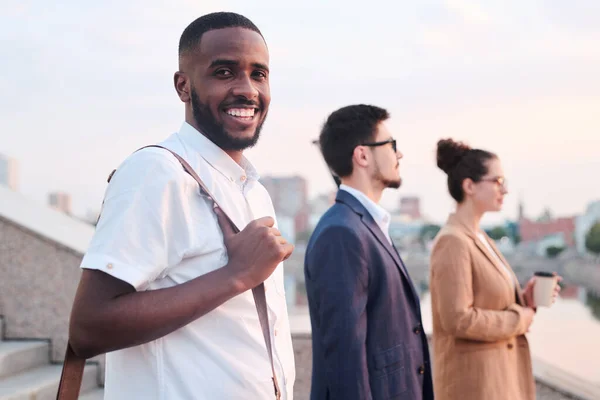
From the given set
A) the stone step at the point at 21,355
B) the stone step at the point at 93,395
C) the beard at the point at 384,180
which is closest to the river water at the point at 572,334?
the stone step at the point at 93,395

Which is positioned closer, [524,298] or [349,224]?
[349,224]

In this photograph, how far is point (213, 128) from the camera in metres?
1.54

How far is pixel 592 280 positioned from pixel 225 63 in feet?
247

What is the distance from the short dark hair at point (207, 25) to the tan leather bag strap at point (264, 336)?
0.96ft

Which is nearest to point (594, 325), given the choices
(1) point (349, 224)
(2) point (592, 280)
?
(2) point (592, 280)

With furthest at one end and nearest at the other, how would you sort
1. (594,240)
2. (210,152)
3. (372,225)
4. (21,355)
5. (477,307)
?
(594,240) → (21,355) → (477,307) → (372,225) → (210,152)

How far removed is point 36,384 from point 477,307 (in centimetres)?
248

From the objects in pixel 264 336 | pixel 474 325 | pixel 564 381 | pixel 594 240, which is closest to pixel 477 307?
pixel 474 325

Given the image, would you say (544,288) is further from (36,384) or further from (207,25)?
(36,384)

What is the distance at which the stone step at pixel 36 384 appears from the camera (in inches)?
132

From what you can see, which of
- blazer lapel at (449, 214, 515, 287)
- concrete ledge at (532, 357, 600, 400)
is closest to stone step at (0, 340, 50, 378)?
blazer lapel at (449, 214, 515, 287)

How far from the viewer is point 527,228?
108125 mm

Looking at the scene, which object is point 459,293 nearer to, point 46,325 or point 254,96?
point 254,96

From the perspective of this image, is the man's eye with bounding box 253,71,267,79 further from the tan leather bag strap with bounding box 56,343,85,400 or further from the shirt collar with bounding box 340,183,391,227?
the shirt collar with bounding box 340,183,391,227
